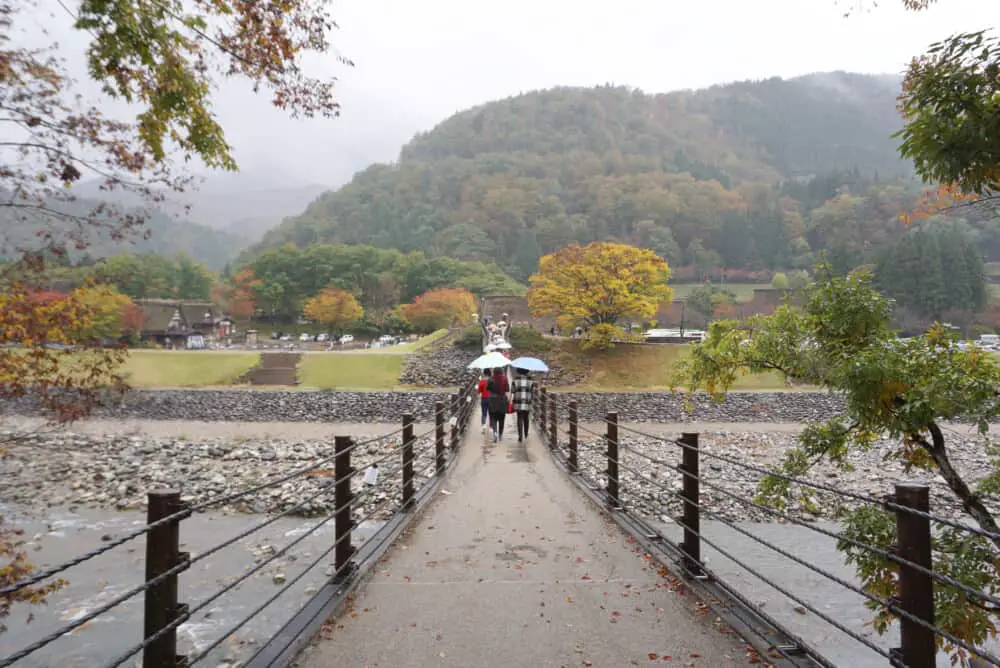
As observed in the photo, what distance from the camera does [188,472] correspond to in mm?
16516

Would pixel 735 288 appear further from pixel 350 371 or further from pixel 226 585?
pixel 226 585

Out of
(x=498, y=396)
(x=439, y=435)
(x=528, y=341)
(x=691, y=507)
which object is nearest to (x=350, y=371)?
(x=528, y=341)

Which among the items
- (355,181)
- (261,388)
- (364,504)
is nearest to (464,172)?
(355,181)

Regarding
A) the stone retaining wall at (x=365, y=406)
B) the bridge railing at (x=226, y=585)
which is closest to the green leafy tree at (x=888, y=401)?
the bridge railing at (x=226, y=585)

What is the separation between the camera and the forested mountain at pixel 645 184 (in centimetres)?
9419

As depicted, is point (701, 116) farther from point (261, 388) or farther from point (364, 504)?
point (364, 504)

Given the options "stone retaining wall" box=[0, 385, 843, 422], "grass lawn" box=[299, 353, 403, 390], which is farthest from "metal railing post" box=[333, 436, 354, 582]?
"grass lawn" box=[299, 353, 403, 390]

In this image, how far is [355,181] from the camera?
140 metres

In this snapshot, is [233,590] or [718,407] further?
[718,407]

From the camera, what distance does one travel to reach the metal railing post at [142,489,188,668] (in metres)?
2.28

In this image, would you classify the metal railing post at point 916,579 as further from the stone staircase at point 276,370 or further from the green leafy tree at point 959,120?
the stone staircase at point 276,370

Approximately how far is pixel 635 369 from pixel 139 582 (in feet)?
97.0

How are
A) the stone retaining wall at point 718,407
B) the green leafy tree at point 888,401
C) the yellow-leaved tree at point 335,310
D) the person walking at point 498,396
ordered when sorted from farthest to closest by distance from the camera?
the yellow-leaved tree at point 335,310 < the stone retaining wall at point 718,407 < the person walking at point 498,396 < the green leafy tree at point 888,401

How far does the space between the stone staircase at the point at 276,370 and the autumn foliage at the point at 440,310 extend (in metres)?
22.3
